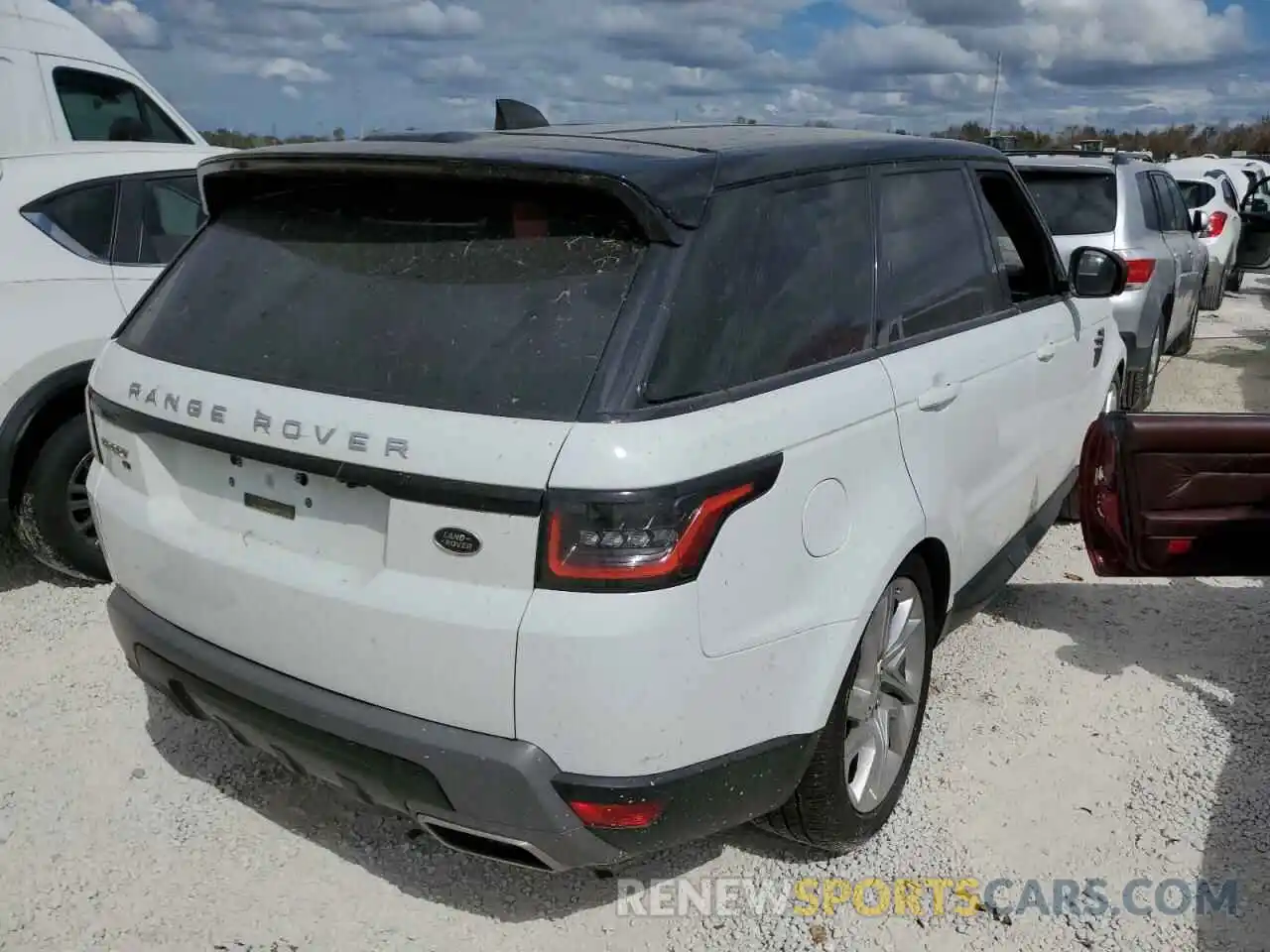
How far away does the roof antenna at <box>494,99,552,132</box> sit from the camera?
338cm

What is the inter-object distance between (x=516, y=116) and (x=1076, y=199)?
4838 millimetres

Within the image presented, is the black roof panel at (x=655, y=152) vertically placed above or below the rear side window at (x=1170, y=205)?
above

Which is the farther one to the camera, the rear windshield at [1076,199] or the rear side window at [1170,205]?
the rear side window at [1170,205]

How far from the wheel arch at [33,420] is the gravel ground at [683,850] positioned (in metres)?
0.59

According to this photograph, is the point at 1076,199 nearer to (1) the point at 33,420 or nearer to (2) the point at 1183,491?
(2) the point at 1183,491

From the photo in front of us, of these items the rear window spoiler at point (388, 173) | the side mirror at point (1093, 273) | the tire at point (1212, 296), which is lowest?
the tire at point (1212, 296)

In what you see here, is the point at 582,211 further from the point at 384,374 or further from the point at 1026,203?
the point at 1026,203

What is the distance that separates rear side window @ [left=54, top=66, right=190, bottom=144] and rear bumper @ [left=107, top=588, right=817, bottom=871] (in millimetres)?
6397

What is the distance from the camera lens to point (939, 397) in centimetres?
301

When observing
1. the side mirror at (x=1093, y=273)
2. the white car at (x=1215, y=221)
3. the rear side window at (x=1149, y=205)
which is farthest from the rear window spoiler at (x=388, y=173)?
the white car at (x=1215, y=221)

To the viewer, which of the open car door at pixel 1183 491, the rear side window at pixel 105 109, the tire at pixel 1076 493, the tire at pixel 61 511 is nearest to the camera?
the open car door at pixel 1183 491

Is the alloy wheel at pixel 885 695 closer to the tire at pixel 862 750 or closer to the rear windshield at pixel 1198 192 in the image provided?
the tire at pixel 862 750

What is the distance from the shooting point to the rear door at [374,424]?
6.97 feet

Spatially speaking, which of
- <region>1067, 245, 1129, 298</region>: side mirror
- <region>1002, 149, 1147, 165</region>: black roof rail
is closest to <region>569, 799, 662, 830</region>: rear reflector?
<region>1067, 245, 1129, 298</region>: side mirror
